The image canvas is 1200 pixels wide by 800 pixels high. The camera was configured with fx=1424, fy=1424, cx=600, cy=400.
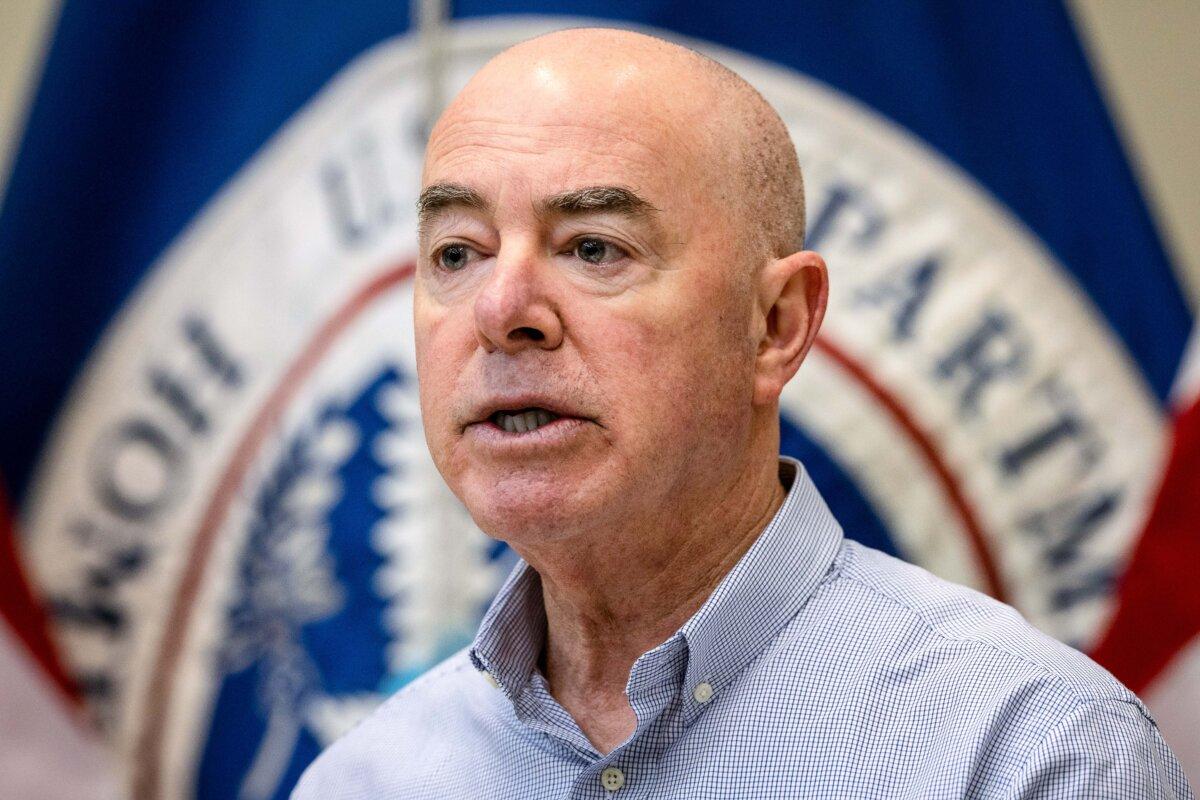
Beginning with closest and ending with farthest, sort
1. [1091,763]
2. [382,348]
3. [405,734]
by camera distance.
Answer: [1091,763], [405,734], [382,348]

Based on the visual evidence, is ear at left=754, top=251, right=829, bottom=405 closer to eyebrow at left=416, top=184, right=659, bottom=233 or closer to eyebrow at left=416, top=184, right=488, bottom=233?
eyebrow at left=416, top=184, right=659, bottom=233

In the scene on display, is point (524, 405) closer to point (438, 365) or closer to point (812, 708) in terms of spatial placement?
point (438, 365)

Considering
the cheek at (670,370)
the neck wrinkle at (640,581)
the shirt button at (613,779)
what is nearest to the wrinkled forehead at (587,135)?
the cheek at (670,370)

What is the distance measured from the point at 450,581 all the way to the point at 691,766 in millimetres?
1403

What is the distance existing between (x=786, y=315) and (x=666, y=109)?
0.86 ft

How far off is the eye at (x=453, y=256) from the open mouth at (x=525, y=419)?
0.18 metres

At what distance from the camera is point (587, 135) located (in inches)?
56.1

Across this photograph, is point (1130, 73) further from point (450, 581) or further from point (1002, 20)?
point (450, 581)

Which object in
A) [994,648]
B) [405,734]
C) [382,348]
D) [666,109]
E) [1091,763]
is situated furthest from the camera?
[382,348]

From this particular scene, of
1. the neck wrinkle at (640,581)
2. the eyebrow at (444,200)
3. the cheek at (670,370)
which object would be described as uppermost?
the eyebrow at (444,200)

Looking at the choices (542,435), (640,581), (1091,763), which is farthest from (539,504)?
(1091,763)

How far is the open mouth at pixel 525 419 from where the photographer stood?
1398 millimetres

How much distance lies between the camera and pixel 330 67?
2.91 metres

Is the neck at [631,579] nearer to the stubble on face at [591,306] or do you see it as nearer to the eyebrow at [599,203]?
the stubble on face at [591,306]
